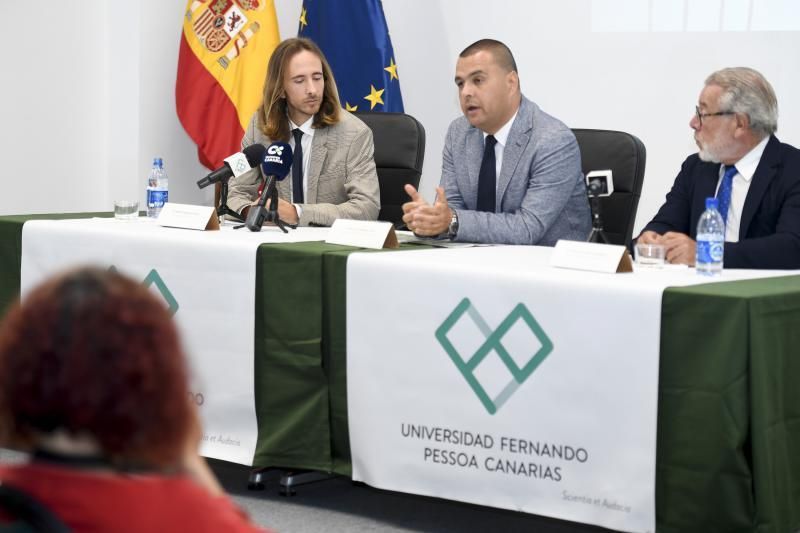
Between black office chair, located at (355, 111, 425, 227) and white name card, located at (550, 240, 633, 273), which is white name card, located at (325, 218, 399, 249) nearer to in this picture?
white name card, located at (550, 240, 633, 273)

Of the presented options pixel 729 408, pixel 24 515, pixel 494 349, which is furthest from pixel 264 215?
pixel 24 515

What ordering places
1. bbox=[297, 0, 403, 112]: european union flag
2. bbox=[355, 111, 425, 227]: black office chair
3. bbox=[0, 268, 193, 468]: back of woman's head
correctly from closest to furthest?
bbox=[0, 268, 193, 468]: back of woman's head → bbox=[355, 111, 425, 227]: black office chair → bbox=[297, 0, 403, 112]: european union flag

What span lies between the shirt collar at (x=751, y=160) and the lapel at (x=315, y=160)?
1.46m

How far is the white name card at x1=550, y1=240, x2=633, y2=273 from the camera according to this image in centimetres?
260

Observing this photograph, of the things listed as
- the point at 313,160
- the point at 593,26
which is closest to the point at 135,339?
the point at 313,160

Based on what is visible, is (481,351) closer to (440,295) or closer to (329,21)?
(440,295)

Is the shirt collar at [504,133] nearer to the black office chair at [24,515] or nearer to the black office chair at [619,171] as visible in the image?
the black office chair at [619,171]

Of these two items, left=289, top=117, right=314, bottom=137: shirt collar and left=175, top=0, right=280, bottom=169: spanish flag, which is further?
left=175, top=0, right=280, bottom=169: spanish flag

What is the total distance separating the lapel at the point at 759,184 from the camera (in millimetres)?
3127

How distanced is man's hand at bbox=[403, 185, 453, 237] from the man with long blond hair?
27.0 inches

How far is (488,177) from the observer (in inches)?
140

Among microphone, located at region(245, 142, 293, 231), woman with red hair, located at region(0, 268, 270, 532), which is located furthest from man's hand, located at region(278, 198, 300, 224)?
woman with red hair, located at region(0, 268, 270, 532)

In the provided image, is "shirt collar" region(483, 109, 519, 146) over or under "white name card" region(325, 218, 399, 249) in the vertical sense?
over

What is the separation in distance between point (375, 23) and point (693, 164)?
7.94ft
